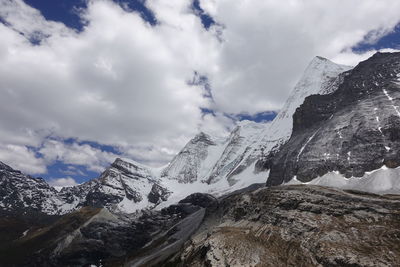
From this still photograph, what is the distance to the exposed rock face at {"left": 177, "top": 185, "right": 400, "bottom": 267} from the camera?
49612 mm

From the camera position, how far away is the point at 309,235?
189ft

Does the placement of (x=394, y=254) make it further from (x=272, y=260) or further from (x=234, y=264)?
(x=234, y=264)

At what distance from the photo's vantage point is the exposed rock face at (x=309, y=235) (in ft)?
163

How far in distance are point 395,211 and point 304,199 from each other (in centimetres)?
1530

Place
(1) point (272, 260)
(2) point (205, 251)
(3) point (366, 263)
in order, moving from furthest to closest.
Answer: (2) point (205, 251) → (1) point (272, 260) → (3) point (366, 263)

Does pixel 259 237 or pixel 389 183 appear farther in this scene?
pixel 389 183

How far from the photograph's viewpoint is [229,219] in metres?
86.2

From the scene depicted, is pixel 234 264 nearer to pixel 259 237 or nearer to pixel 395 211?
pixel 259 237

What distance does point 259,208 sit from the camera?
77.5 m

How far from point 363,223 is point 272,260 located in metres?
13.2

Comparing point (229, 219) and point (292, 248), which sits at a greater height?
point (229, 219)

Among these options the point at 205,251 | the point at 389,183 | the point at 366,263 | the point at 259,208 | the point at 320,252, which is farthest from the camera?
the point at 389,183

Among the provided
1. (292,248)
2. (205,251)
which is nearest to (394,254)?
(292,248)

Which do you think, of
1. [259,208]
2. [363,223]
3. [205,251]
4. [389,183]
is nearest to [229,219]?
[259,208]
